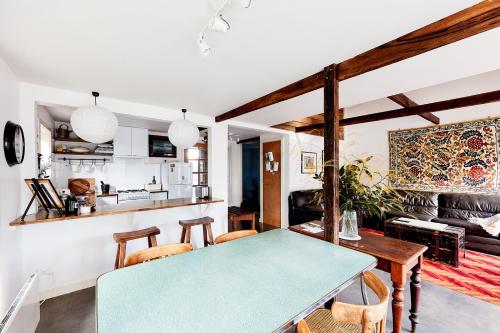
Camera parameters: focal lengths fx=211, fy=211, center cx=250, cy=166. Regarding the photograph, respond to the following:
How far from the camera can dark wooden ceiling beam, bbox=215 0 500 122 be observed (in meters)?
1.19

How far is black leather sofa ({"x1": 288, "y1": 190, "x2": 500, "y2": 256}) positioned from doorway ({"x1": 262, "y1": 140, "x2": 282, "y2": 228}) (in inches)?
18.0

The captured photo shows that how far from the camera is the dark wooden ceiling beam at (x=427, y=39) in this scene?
1.19 metres

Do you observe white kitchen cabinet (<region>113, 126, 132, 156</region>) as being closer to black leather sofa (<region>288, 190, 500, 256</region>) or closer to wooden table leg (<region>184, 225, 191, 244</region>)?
wooden table leg (<region>184, 225, 191, 244</region>)

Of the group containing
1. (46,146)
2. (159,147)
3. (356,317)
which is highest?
Result: (159,147)

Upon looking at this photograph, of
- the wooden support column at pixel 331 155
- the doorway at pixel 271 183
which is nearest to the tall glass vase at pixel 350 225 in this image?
the wooden support column at pixel 331 155

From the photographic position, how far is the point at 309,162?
5.18 metres

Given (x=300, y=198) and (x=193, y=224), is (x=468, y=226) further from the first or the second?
(x=193, y=224)

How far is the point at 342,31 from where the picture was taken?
143 centimetres

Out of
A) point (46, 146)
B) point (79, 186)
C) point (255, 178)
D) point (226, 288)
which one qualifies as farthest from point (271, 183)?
point (46, 146)

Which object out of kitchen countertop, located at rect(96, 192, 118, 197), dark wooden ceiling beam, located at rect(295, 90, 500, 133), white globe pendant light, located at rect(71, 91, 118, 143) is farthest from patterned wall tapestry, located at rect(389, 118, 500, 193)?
kitchen countertop, located at rect(96, 192, 118, 197)

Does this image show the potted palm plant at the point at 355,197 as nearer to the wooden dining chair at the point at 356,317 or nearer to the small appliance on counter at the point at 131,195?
the wooden dining chair at the point at 356,317

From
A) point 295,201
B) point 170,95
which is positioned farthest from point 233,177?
point 170,95

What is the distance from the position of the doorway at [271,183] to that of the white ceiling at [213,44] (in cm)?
273

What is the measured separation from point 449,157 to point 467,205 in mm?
962
